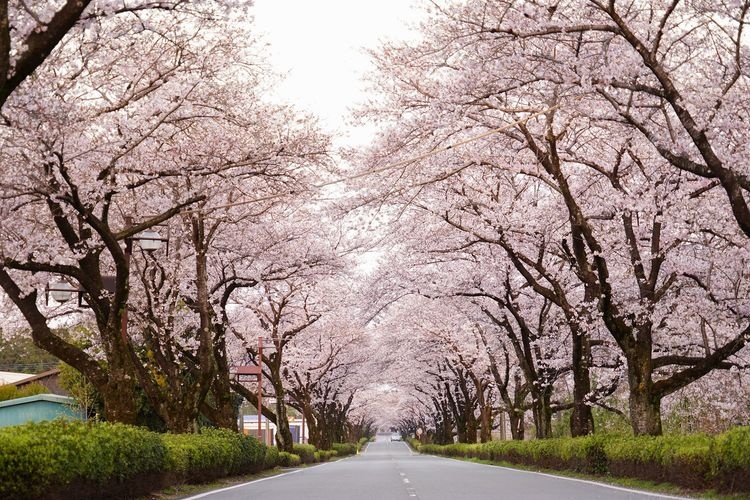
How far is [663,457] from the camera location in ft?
49.5

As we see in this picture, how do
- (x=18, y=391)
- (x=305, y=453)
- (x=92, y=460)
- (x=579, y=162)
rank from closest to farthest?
(x=92, y=460) → (x=579, y=162) → (x=305, y=453) → (x=18, y=391)

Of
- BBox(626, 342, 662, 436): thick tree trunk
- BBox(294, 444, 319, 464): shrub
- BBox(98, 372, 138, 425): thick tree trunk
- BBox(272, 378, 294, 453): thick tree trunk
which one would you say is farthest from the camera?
BBox(294, 444, 319, 464): shrub

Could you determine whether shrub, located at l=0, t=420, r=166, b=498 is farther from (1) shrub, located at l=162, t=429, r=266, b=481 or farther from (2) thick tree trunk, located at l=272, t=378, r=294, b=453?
(2) thick tree trunk, located at l=272, t=378, r=294, b=453

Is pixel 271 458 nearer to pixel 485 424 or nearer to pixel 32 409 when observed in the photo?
pixel 32 409

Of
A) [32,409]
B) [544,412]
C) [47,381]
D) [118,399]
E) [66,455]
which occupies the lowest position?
[66,455]

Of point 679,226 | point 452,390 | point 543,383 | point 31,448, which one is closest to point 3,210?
point 31,448

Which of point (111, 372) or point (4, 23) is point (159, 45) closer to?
point (111, 372)

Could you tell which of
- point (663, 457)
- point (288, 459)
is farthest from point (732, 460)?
point (288, 459)

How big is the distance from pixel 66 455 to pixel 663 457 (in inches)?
409

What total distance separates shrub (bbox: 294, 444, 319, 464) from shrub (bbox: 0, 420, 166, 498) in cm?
2645

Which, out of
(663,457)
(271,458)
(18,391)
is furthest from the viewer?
(18,391)

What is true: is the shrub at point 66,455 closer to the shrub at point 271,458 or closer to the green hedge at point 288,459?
the shrub at point 271,458

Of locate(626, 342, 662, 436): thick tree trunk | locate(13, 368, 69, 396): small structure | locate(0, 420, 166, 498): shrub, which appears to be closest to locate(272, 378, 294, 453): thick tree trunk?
locate(626, 342, 662, 436): thick tree trunk

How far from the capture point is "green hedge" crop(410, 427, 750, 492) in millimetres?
11594
